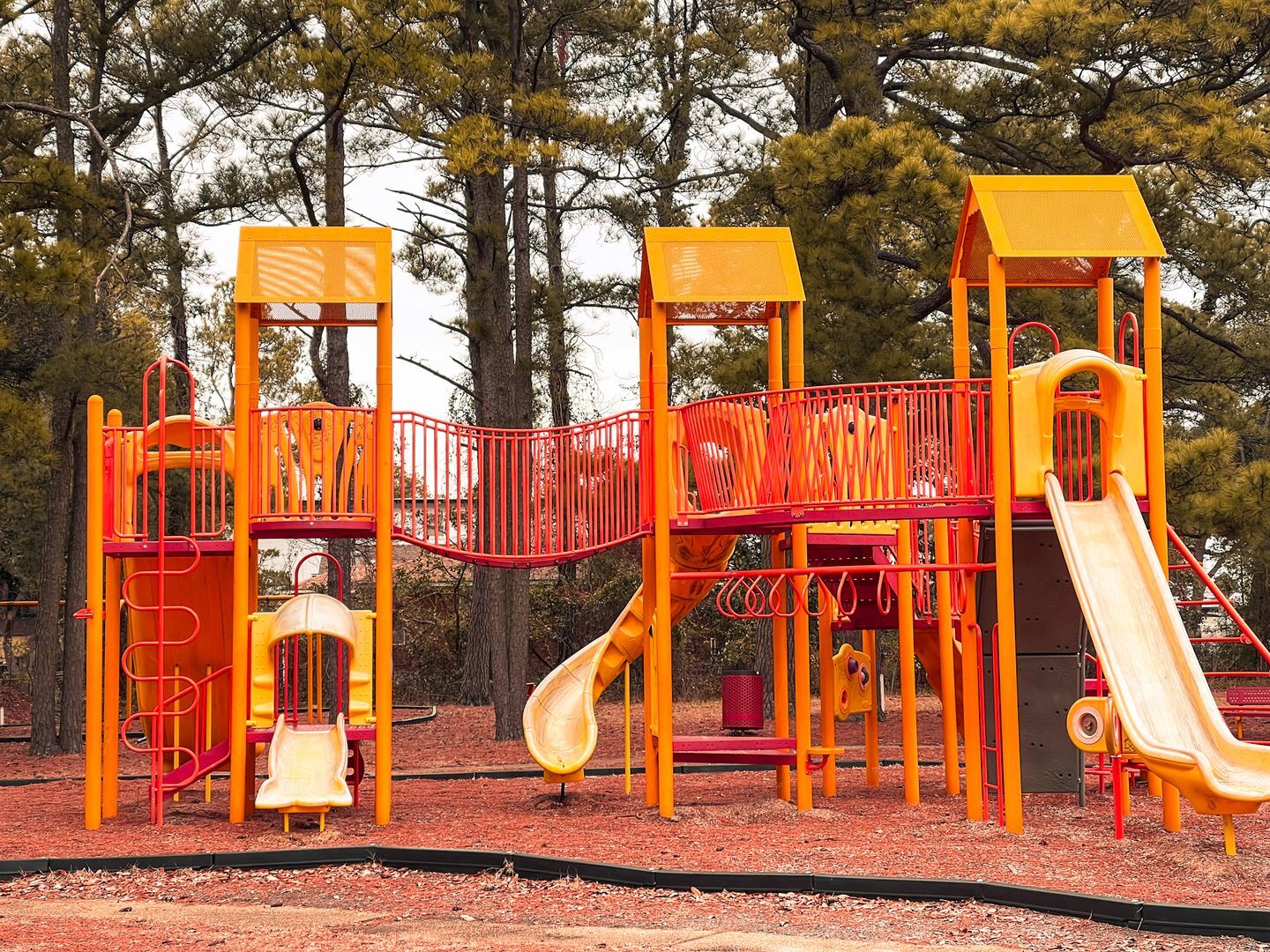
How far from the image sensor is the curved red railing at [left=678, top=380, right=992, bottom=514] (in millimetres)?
11172

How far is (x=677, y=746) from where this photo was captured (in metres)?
12.2

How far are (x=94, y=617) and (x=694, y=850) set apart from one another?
5199 millimetres

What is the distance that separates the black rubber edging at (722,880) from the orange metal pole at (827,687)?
4.13 meters

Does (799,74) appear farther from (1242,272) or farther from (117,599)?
(117,599)

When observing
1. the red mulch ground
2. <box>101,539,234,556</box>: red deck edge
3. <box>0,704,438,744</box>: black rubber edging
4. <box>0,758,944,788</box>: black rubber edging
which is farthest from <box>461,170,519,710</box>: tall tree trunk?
<box>101,539,234,556</box>: red deck edge

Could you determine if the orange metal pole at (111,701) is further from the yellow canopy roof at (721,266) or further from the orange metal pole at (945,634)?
the orange metal pole at (945,634)

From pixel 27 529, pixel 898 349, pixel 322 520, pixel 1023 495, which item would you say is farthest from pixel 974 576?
pixel 27 529

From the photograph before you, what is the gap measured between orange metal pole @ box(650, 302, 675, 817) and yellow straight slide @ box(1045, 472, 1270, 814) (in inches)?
121

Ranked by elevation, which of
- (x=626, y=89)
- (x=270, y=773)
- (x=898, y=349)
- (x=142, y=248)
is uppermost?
(x=626, y=89)

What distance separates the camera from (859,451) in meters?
11.3

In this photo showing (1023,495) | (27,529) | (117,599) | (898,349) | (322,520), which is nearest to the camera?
(1023,495)

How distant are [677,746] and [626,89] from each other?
12293mm

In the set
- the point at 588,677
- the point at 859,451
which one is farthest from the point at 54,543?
the point at 859,451

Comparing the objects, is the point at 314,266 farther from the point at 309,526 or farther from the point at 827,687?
the point at 827,687
